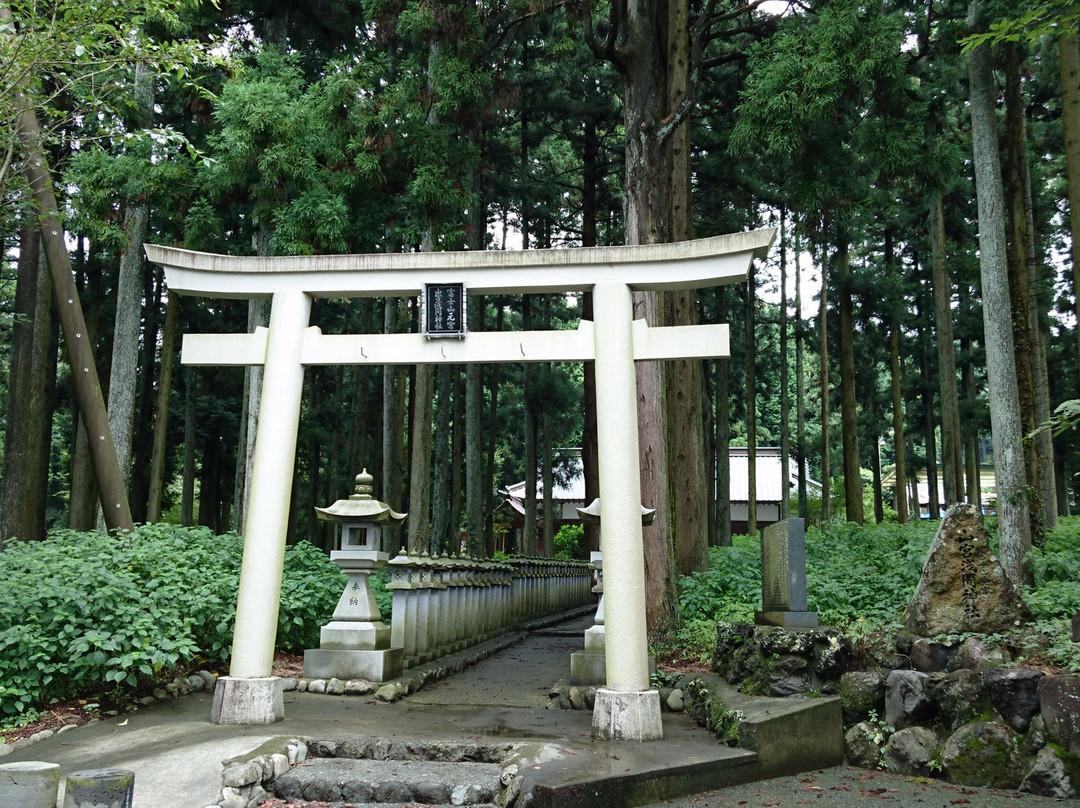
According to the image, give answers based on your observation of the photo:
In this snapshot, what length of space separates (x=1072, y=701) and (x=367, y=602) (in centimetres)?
630

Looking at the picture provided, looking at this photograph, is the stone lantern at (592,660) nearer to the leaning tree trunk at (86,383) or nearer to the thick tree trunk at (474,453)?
the leaning tree trunk at (86,383)

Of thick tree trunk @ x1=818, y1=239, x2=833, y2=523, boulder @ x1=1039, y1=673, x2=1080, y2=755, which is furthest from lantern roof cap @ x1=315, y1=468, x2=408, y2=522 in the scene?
thick tree trunk @ x1=818, y1=239, x2=833, y2=523

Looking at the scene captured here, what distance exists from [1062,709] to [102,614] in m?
7.12

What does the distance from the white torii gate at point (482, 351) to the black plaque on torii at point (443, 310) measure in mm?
75

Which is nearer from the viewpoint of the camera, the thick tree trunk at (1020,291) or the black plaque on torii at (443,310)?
the black plaque on torii at (443,310)

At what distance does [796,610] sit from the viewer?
7.05m

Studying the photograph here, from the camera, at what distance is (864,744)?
6.16m

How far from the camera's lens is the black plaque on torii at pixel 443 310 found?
6.97 m

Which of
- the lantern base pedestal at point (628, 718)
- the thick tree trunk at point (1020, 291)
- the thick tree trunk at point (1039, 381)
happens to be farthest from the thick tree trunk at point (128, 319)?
the thick tree trunk at point (1039, 381)

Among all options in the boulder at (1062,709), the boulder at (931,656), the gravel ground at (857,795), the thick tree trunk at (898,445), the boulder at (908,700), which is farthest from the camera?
the thick tree trunk at (898,445)

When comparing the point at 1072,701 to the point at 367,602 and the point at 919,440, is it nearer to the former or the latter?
the point at 367,602

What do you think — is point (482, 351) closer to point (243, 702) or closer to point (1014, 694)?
point (243, 702)

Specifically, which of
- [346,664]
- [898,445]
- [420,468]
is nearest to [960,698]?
[346,664]

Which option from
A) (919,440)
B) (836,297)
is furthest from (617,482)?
(919,440)
